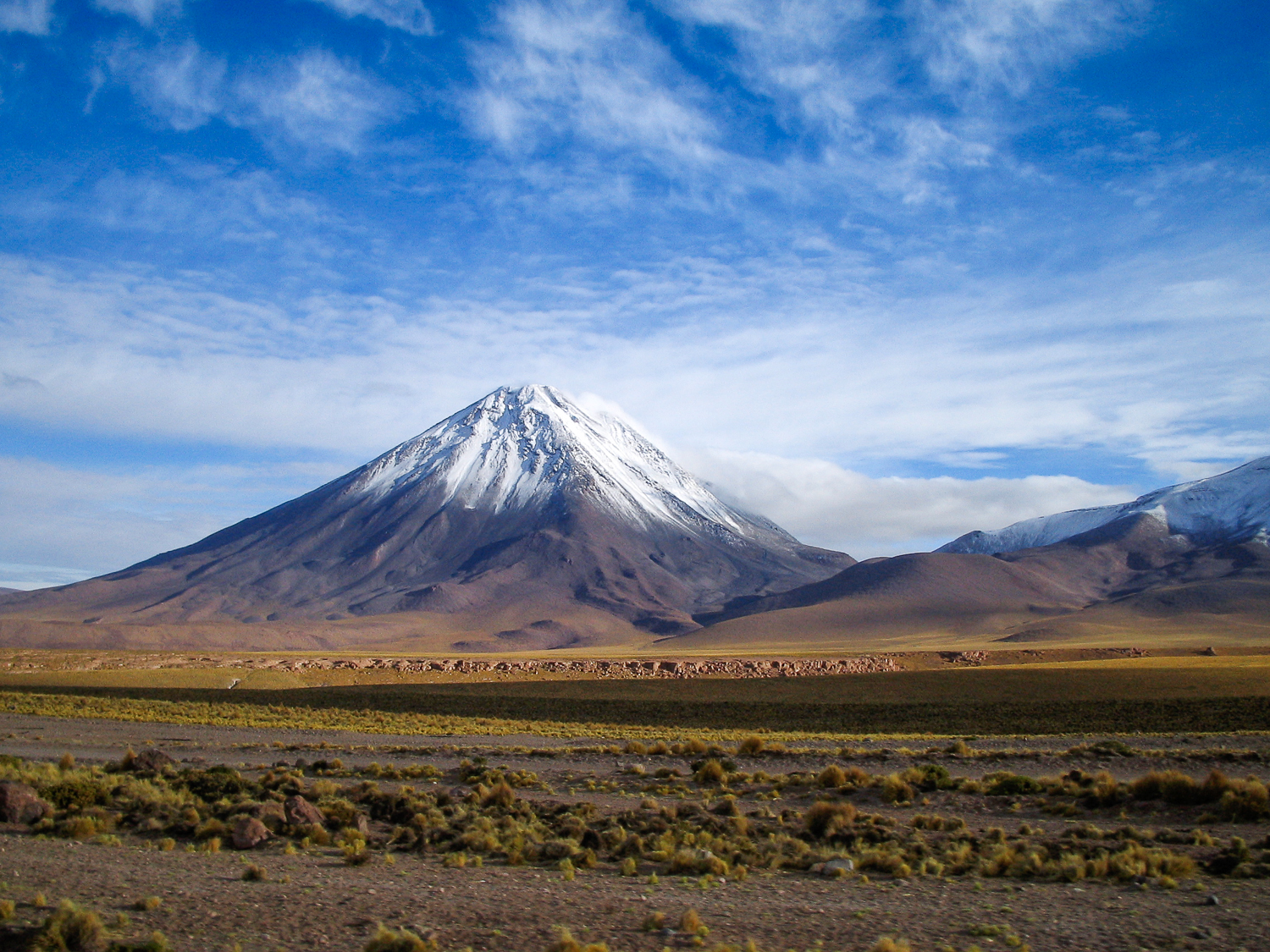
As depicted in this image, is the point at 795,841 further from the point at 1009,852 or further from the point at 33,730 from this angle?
the point at 33,730

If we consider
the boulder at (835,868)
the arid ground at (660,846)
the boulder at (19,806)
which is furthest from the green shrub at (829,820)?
the boulder at (19,806)

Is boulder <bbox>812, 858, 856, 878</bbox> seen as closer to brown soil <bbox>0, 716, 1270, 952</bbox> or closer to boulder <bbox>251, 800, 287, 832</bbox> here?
brown soil <bbox>0, 716, 1270, 952</bbox>

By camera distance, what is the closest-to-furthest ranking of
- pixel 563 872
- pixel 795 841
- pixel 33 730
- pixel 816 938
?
pixel 816 938 → pixel 563 872 → pixel 795 841 → pixel 33 730

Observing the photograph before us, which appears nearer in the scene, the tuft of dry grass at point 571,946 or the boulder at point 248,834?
the tuft of dry grass at point 571,946

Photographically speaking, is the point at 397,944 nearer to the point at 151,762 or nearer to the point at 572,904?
the point at 572,904

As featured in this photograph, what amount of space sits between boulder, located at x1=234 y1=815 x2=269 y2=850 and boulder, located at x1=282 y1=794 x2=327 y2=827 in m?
0.48

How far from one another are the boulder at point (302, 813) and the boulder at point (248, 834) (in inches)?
18.8

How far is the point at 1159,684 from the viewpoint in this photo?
43.5m

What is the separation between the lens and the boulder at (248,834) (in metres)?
12.2

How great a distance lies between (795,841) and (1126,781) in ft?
29.9

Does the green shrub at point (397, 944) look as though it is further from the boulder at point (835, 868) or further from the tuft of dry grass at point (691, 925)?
the boulder at point (835, 868)

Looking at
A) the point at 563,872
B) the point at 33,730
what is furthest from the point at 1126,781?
the point at 33,730

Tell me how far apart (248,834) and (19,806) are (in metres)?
3.52

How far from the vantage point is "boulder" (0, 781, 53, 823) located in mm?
12891
